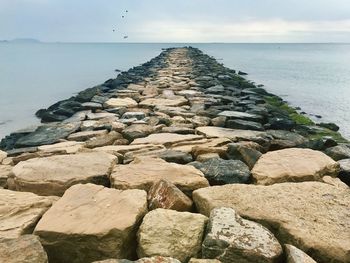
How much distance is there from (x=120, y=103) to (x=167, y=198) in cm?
495

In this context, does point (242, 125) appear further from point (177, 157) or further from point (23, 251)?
point (23, 251)

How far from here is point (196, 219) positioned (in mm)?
2145

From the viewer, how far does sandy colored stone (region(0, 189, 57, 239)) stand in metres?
2.18

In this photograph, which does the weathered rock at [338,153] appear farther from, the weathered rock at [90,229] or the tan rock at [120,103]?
the tan rock at [120,103]

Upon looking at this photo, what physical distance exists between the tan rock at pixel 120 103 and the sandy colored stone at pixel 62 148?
8.41 feet

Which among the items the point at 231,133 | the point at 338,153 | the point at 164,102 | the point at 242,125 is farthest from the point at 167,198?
the point at 164,102

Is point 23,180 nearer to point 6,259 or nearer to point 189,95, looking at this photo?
point 6,259

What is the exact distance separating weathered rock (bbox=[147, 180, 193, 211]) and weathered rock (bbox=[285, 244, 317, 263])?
68 cm

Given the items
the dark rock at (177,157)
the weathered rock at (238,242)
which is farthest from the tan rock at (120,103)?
the weathered rock at (238,242)

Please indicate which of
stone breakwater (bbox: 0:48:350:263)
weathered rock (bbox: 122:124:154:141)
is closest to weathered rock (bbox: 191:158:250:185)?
stone breakwater (bbox: 0:48:350:263)

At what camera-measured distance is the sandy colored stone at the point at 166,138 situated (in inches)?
163

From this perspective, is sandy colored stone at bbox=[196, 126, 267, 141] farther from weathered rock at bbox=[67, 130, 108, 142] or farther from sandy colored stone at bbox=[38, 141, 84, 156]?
sandy colored stone at bbox=[38, 141, 84, 156]

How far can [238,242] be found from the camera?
1908mm

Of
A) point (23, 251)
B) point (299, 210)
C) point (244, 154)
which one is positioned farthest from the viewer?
point (244, 154)
